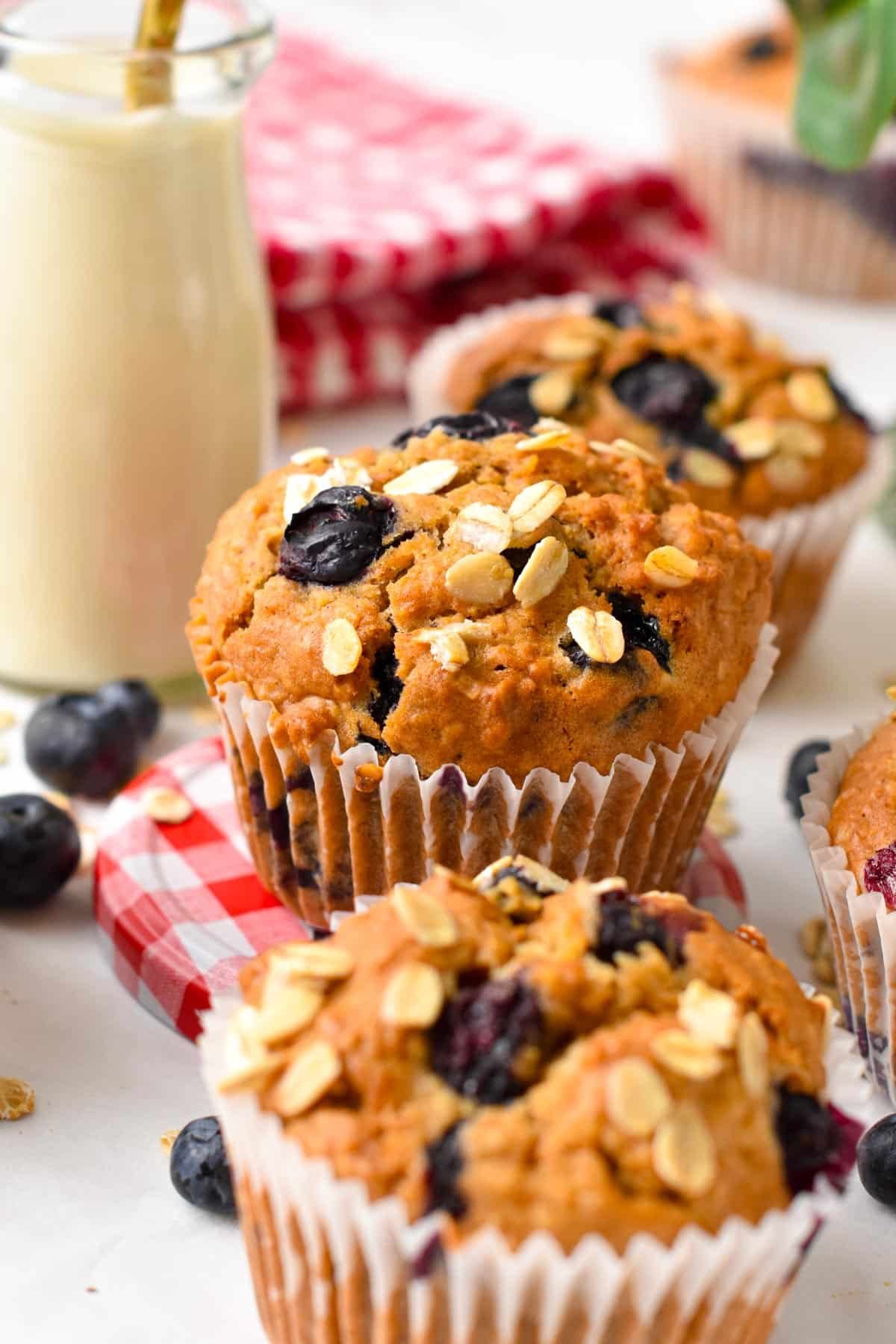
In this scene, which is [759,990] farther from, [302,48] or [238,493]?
[302,48]

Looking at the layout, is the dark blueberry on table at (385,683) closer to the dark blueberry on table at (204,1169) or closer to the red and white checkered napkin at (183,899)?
the red and white checkered napkin at (183,899)

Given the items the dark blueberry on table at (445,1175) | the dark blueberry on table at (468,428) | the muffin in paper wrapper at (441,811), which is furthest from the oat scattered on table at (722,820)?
the dark blueberry on table at (445,1175)

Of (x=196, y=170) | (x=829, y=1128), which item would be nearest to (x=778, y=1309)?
(x=829, y=1128)

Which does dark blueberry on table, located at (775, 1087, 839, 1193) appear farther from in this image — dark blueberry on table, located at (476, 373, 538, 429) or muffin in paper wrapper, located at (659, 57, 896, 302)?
muffin in paper wrapper, located at (659, 57, 896, 302)

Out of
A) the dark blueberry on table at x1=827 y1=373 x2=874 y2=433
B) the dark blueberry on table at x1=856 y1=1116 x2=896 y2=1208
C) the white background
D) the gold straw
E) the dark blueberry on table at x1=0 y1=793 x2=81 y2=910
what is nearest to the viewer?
the white background

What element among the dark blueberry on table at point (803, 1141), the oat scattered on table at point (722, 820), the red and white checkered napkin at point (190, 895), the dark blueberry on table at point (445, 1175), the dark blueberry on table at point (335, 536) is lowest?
the oat scattered on table at point (722, 820)

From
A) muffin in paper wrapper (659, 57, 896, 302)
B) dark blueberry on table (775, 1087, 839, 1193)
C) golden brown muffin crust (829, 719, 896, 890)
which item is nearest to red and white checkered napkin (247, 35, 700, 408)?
muffin in paper wrapper (659, 57, 896, 302)
